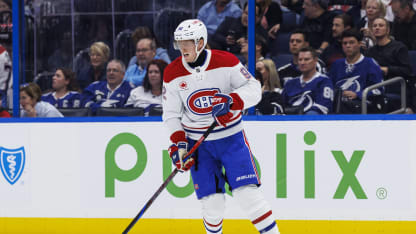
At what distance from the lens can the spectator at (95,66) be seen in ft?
15.3

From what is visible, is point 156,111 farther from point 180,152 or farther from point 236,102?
point 236,102

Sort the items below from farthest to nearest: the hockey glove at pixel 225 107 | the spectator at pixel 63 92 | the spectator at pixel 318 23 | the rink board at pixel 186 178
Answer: the spectator at pixel 63 92
the spectator at pixel 318 23
the rink board at pixel 186 178
the hockey glove at pixel 225 107

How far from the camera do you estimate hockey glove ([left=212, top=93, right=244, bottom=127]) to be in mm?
3602

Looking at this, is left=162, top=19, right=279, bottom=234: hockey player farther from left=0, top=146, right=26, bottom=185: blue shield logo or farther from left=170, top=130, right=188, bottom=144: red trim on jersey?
left=0, top=146, right=26, bottom=185: blue shield logo

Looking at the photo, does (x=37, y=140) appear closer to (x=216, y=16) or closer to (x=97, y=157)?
(x=97, y=157)

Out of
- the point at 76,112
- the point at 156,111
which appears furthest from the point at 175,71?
the point at 76,112

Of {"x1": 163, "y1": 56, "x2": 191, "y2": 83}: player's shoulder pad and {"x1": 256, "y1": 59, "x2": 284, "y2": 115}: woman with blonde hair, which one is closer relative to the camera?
{"x1": 163, "y1": 56, "x2": 191, "y2": 83}: player's shoulder pad

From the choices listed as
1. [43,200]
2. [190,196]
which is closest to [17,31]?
[43,200]

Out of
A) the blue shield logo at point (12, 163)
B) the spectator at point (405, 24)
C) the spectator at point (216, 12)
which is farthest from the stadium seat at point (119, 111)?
the spectator at point (405, 24)

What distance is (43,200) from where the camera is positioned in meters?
4.60

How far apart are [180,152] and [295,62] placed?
3.91 feet

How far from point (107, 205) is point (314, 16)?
1.77m

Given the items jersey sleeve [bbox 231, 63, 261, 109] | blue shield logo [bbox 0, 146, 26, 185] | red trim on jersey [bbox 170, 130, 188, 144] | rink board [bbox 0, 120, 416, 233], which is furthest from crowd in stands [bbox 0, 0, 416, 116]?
red trim on jersey [bbox 170, 130, 188, 144]

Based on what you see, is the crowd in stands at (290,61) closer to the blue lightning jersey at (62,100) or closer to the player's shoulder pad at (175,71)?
the blue lightning jersey at (62,100)
